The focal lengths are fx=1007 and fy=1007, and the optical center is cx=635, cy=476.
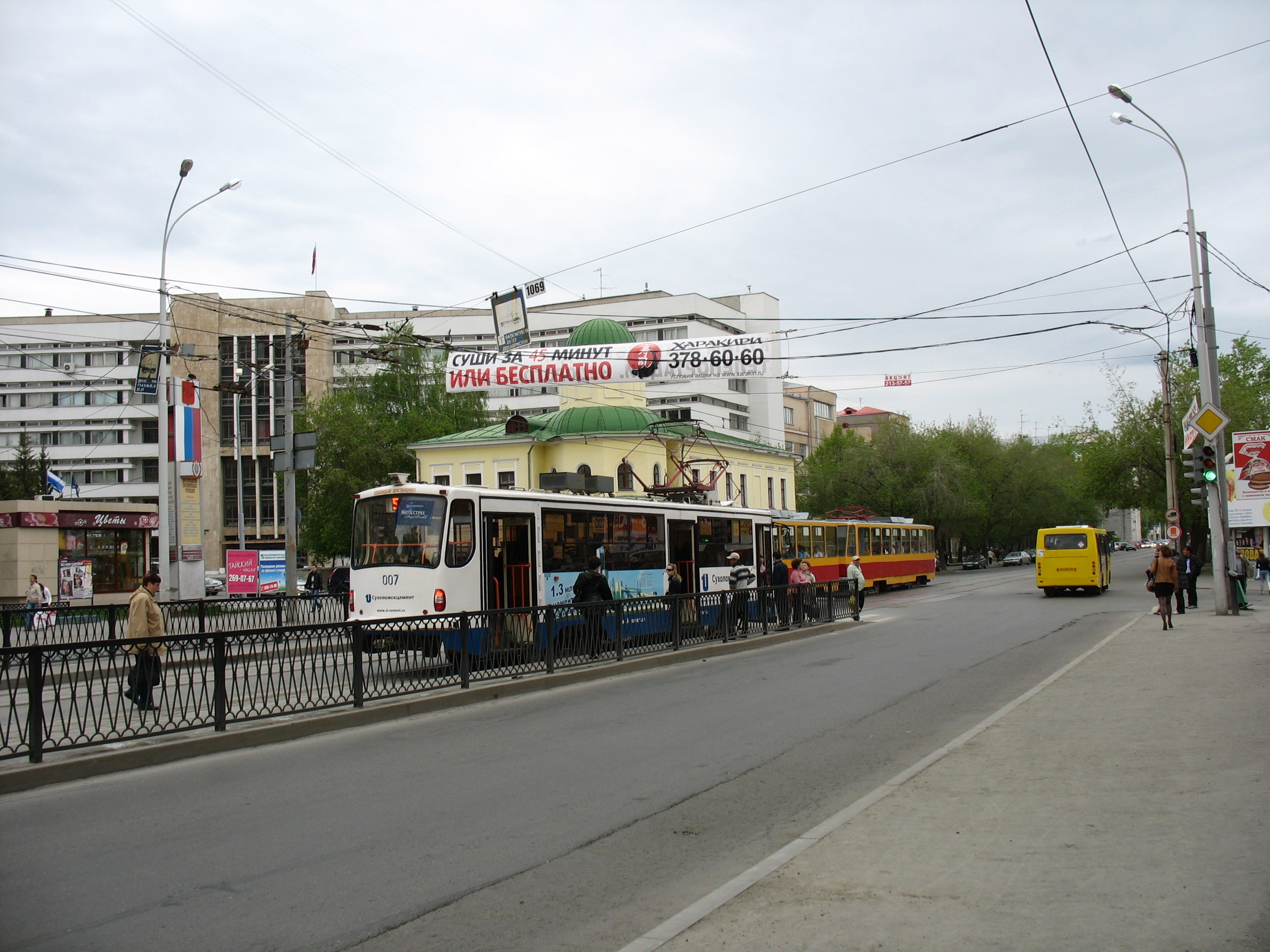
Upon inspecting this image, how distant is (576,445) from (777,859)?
45656mm

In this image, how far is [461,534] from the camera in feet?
52.4

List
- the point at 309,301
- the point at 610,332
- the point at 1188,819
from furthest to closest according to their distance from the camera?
1. the point at 309,301
2. the point at 610,332
3. the point at 1188,819

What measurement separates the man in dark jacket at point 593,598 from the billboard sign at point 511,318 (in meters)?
4.80

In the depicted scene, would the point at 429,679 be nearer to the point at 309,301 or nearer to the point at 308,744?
the point at 308,744

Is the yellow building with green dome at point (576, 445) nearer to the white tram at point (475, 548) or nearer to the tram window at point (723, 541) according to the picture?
the tram window at point (723, 541)

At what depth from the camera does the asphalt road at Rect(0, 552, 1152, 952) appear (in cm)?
504

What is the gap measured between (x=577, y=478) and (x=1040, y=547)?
1951 cm

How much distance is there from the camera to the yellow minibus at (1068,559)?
3331cm

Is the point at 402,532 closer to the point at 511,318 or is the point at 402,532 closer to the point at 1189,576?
the point at 511,318

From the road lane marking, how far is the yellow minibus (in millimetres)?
25671

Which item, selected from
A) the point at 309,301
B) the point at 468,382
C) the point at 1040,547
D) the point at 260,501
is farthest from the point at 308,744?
the point at 260,501

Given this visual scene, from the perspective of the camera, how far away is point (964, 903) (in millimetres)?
4875

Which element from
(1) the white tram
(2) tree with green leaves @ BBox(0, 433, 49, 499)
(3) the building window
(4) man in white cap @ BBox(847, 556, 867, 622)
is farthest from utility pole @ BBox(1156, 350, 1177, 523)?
(2) tree with green leaves @ BBox(0, 433, 49, 499)

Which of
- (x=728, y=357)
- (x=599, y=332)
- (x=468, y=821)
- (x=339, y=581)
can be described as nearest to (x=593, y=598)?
(x=728, y=357)
